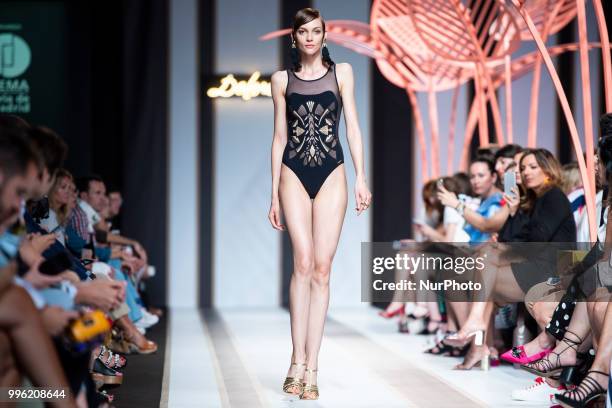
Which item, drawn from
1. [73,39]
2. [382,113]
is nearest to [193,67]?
[73,39]

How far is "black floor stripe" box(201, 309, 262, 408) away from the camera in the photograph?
12.4ft

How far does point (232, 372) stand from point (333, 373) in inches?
18.6

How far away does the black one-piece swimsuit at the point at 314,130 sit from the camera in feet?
12.8

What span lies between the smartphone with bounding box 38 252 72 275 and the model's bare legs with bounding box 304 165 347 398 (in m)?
1.26

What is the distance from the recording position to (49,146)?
257 centimetres

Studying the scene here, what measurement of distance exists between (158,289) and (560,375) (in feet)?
18.1

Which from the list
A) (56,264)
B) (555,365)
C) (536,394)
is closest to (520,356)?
(536,394)

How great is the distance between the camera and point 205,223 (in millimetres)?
8758

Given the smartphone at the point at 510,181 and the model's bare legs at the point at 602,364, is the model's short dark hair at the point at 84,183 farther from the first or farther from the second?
the model's bare legs at the point at 602,364

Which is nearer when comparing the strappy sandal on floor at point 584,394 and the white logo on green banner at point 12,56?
the strappy sandal on floor at point 584,394

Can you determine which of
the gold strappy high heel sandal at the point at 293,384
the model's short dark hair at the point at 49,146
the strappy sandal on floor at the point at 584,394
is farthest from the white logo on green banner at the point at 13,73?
the strappy sandal on floor at the point at 584,394

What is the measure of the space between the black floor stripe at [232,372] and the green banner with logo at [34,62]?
2480 millimetres

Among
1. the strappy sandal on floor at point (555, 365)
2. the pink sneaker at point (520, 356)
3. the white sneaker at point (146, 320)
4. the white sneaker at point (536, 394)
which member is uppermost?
the strappy sandal on floor at point (555, 365)

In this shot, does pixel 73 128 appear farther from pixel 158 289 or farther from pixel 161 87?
pixel 158 289
